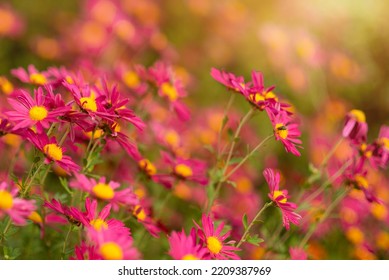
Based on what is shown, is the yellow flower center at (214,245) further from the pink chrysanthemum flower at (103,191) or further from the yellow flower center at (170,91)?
the yellow flower center at (170,91)

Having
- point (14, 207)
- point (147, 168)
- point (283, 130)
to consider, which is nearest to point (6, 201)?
point (14, 207)

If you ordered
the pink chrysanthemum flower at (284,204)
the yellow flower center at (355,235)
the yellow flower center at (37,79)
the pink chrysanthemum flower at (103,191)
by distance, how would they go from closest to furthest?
the pink chrysanthemum flower at (103,191) < the pink chrysanthemum flower at (284,204) < the yellow flower center at (37,79) < the yellow flower center at (355,235)

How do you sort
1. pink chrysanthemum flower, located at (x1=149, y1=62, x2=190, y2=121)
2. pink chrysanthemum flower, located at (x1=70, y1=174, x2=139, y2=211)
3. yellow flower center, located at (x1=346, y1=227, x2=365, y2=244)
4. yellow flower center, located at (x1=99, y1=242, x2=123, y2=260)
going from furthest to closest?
yellow flower center, located at (x1=346, y1=227, x2=365, y2=244), pink chrysanthemum flower, located at (x1=149, y1=62, x2=190, y2=121), pink chrysanthemum flower, located at (x1=70, y1=174, x2=139, y2=211), yellow flower center, located at (x1=99, y1=242, x2=123, y2=260)

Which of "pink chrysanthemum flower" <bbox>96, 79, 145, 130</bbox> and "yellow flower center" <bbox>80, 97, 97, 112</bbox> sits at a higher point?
"yellow flower center" <bbox>80, 97, 97, 112</bbox>

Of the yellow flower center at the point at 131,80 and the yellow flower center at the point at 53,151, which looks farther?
the yellow flower center at the point at 131,80

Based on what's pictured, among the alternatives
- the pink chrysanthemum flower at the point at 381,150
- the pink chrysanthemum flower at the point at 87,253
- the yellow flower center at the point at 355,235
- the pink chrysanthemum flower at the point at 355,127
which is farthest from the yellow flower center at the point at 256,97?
the yellow flower center at the point at 355,235

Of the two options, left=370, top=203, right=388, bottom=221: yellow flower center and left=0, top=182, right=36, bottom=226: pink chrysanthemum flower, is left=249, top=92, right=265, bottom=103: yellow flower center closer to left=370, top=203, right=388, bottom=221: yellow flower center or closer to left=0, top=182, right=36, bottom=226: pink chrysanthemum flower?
left=0, top=182, right=36, bottom=226: pink chrysanthemum flower

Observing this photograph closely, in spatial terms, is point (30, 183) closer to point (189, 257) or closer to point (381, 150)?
point (189, 257)

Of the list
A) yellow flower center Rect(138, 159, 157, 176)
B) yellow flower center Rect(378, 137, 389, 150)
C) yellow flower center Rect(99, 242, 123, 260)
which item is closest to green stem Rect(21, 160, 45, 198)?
yellow flower center Rect(99, 242, 123, 260)
